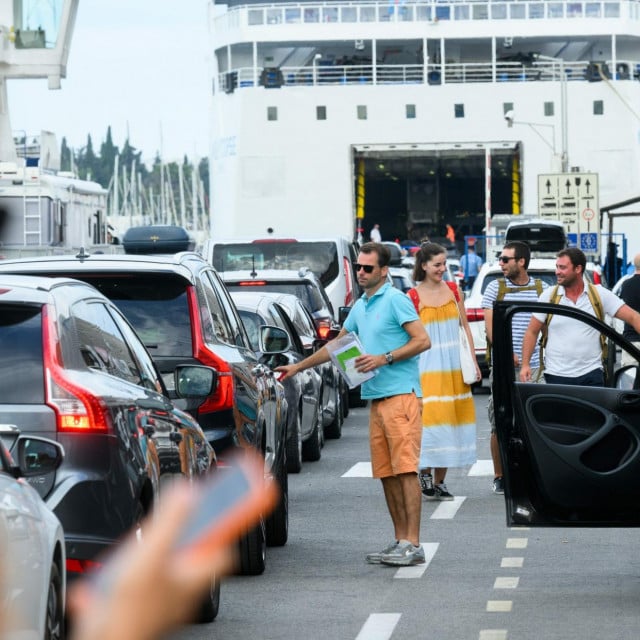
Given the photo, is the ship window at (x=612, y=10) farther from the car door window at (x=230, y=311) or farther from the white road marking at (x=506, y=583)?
the white road marking at (x=506, y=583)

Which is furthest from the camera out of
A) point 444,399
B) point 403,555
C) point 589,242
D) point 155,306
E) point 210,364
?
point 589,242

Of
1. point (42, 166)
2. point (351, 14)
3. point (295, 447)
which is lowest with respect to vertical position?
point (295, 447)

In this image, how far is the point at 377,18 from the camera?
59.3 m

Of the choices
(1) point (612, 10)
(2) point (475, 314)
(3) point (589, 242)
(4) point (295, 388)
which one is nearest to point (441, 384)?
(4) point (295, 388)

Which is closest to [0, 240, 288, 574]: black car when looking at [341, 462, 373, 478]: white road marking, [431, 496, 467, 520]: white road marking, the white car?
[431, 496, 467, 520]: white road marking

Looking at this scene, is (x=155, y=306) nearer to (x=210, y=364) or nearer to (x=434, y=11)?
(x=210, y=364)

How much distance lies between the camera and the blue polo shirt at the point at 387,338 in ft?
27.9

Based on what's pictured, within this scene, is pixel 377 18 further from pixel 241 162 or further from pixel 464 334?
pixel 464 334

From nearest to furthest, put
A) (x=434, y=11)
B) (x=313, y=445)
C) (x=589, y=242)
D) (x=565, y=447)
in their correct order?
1. (x=565, y=447)
2. (x=313, y=445)
3. (x=589, y=242)
4. (x=434, y=11)

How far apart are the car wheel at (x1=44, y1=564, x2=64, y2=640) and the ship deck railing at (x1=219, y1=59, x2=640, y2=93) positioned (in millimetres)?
56248

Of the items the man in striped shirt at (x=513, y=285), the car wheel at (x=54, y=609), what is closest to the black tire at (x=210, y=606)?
the car wheel at (x=54, y=609)

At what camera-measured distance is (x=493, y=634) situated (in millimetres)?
6410

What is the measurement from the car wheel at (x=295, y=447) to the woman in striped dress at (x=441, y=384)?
77.1 inches

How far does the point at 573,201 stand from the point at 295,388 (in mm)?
30861
